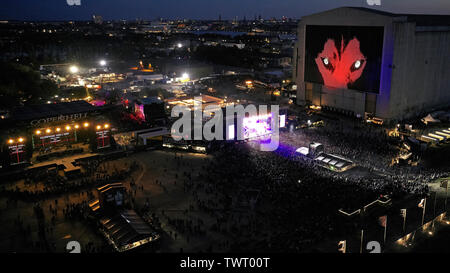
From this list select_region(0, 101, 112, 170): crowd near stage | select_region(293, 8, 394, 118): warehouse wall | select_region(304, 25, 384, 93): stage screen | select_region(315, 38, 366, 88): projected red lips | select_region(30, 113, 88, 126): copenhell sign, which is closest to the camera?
select_region(0, 101, 112, 170): crowd near stage

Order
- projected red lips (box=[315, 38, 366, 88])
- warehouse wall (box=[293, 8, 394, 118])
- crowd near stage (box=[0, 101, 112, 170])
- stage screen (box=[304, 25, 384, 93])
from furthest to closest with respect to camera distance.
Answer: projected red lips (box=[315, 38, 366, 88]), stage screen (box=[304, 25, 384, 93]), warehouse wall (box=[293, 8, 394, 118]), crowd near stage (box=[0, 101, 112, 170])

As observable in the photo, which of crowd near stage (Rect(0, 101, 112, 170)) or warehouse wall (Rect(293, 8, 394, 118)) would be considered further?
warehouse wall (Rect(293, 8, 394, 118))

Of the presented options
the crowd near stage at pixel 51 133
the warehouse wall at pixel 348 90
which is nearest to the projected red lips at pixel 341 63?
the warehouse wall at pixel 348 90

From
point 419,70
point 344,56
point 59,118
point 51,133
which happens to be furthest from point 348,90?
point 51,133

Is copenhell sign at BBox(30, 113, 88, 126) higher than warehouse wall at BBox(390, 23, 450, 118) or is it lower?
lower

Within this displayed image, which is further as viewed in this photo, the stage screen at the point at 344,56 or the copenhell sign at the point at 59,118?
the stage screen at the point at 344,56

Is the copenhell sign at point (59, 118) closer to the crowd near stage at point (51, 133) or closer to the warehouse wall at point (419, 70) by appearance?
the crowd near stage at point (51, 133)

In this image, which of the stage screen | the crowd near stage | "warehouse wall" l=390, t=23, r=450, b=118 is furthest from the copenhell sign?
"warehouse wall" l=390, t=23, r=450, b=118

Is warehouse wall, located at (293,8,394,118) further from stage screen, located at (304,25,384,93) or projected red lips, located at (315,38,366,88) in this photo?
projected red lips, located at (315,38,366,88)
